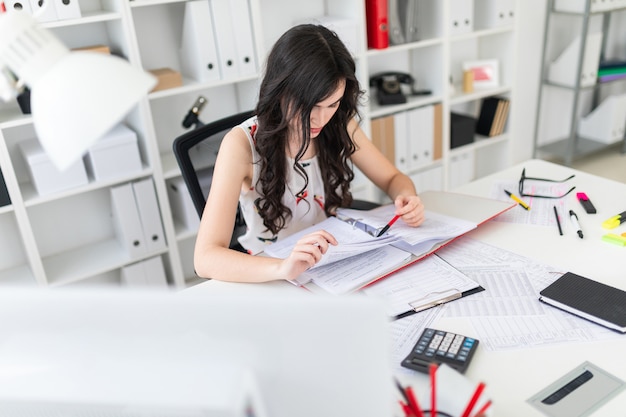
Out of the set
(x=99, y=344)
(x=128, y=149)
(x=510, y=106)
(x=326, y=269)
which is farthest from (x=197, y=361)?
(x=510, y=106)

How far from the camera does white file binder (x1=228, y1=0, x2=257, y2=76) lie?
241cm

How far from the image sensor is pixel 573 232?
1553 millimetres

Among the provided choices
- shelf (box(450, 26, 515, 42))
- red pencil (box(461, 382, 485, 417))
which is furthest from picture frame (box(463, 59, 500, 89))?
red pencil (box(461, 382, 485, 417))

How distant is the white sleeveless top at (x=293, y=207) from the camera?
1.76 meters

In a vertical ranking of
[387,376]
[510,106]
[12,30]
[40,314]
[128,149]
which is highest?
[12,30]

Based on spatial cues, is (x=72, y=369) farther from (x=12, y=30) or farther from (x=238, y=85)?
(x=238, y=85)

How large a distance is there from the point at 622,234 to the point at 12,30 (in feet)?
4.86

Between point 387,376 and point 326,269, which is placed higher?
point 387,376

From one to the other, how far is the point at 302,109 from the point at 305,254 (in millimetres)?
425

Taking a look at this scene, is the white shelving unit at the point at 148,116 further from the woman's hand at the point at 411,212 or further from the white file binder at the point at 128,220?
the woman's hand at the point at 411,212

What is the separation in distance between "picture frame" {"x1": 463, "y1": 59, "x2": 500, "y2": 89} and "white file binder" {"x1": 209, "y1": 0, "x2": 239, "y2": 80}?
5.33 feet

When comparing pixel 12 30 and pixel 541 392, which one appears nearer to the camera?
pixel 12 30

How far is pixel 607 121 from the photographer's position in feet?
12.7

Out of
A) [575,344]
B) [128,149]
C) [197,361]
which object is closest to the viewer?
[197,361]
